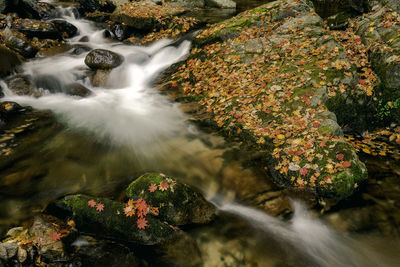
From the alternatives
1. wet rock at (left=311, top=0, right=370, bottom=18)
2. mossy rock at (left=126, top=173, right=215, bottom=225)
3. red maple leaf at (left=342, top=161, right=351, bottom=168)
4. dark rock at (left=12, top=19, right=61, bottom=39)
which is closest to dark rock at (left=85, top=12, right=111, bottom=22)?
dark rock at (left=12, top=19, right=61, bottom=39)

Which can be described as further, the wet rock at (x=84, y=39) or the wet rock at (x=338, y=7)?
the wet rock at (x=84, y=39)

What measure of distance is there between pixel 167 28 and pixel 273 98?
8.07m

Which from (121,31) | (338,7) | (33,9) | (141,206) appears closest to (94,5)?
(33,9)

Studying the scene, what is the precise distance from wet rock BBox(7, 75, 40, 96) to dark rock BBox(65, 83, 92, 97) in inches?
36.5

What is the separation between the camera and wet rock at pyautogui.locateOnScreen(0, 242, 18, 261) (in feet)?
8.75

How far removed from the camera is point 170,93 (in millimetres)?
8062

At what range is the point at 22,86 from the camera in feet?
25.6

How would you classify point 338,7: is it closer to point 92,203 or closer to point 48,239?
point 92,203

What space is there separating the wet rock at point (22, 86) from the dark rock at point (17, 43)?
1.74 metres

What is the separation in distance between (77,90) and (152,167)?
5.08 m

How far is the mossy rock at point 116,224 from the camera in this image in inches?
128

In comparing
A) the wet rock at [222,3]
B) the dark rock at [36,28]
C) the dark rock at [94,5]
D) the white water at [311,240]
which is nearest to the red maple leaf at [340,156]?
the white water at [311,240]

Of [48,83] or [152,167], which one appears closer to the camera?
[152,167]

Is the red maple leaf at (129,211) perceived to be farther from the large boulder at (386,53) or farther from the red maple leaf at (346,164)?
the large boulder at (386,53)
